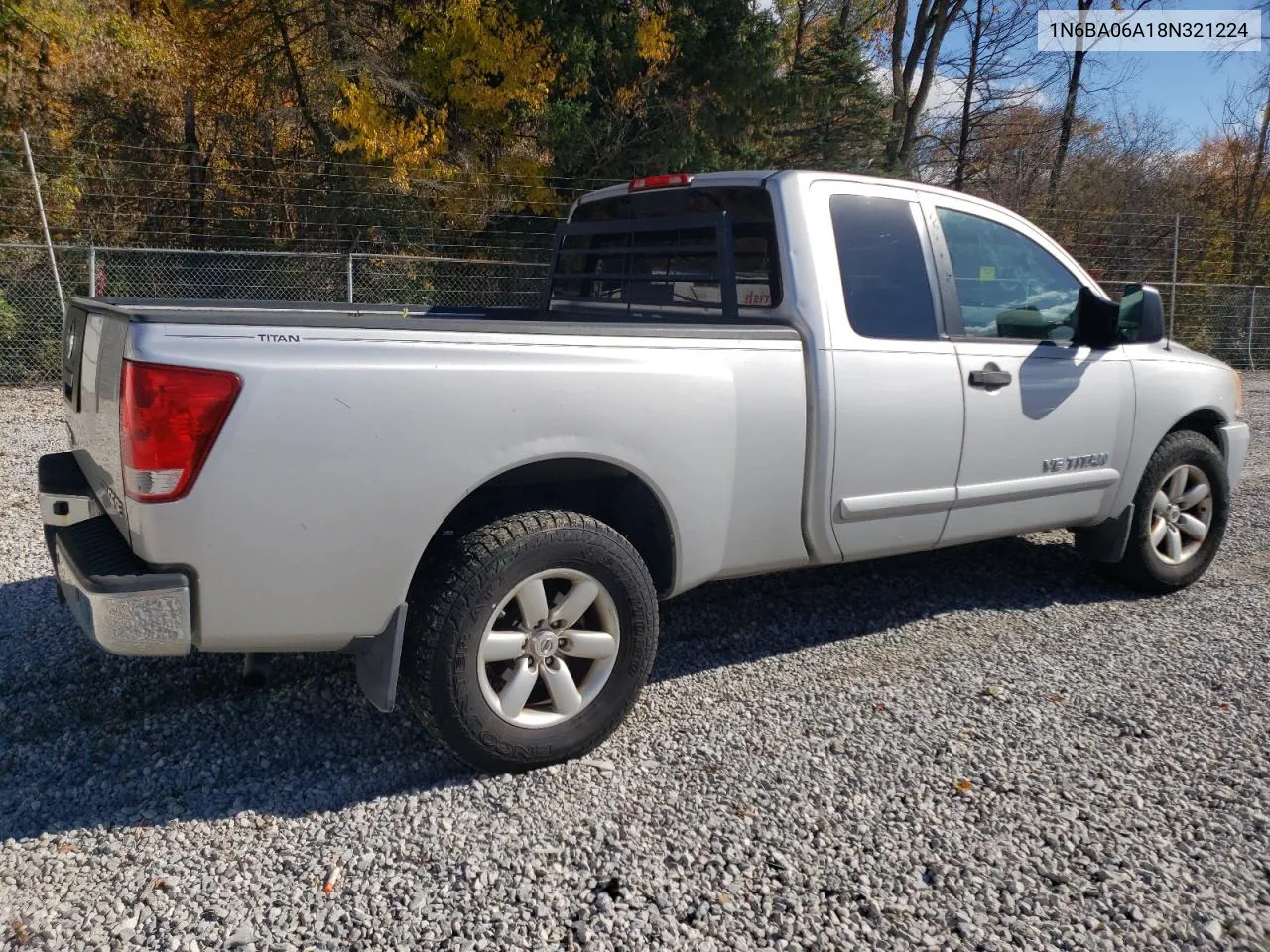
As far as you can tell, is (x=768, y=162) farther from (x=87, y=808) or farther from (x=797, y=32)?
(x=87, y=808)

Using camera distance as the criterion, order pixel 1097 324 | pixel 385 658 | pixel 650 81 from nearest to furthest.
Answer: pixel 385 658, pixel 1097 324, pixel 650 81

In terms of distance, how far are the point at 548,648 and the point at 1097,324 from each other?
3005mm

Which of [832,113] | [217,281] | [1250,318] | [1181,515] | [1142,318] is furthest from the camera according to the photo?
[832,113]

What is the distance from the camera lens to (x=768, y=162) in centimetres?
1764

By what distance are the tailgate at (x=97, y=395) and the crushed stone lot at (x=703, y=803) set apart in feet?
2.95

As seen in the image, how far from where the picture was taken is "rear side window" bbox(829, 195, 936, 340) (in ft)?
12.9

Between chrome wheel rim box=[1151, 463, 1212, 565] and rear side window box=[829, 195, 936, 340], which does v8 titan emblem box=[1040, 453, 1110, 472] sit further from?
rear side window box=[829, 195, 936, 340]

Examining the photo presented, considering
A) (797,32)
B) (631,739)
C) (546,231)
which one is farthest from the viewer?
(797,32)

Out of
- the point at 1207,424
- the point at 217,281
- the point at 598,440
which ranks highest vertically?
the point at 217,281

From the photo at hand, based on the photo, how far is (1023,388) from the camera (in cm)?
435

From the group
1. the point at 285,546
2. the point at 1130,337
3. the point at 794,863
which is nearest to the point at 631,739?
the point at 794,863

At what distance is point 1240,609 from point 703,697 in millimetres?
2906

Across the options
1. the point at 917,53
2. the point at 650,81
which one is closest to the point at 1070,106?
the point at 917,53

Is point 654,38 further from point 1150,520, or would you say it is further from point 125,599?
point 125,599
